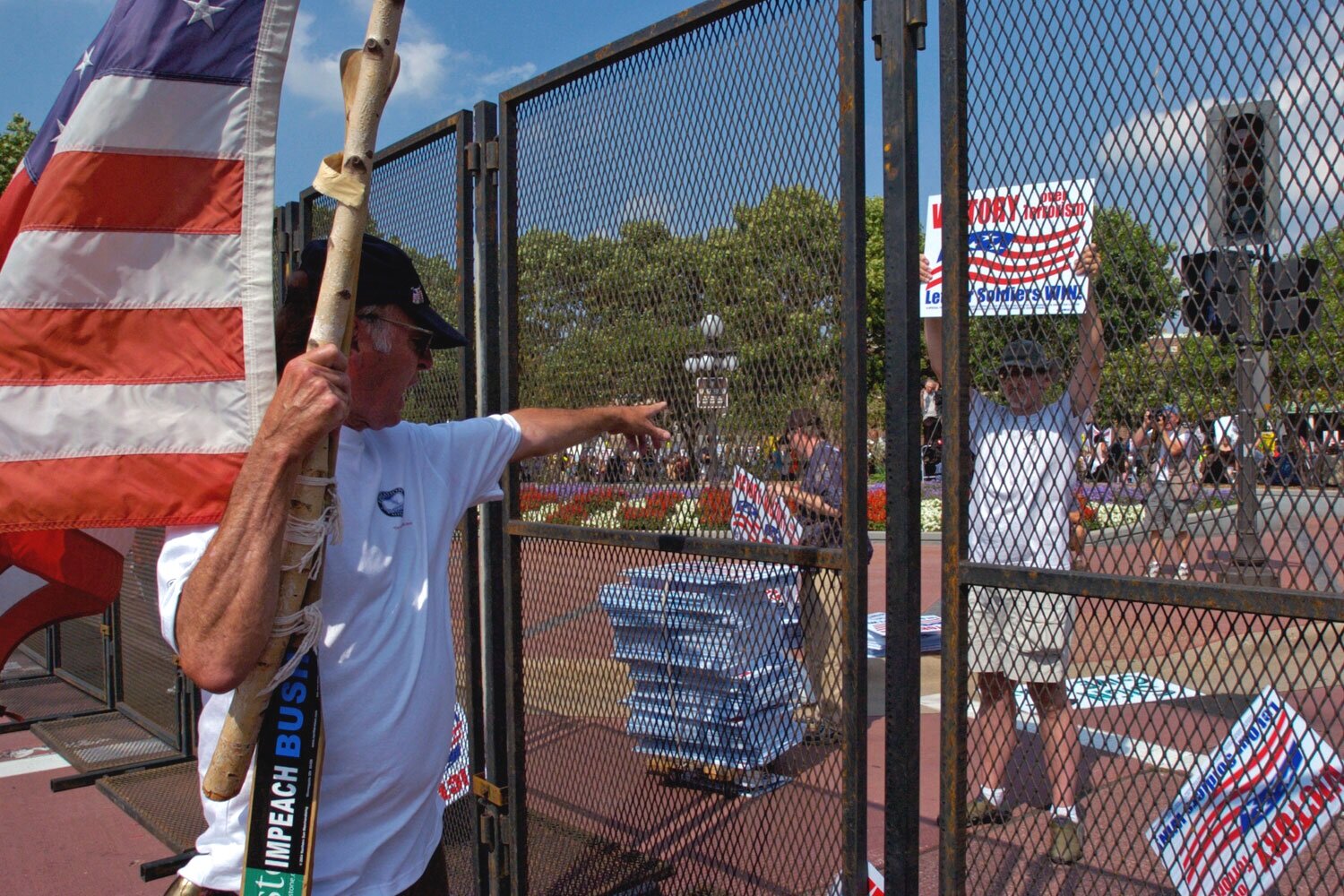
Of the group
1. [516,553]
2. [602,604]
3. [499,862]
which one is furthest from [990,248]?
[499,862]

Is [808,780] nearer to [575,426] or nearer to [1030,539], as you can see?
[1030,539]

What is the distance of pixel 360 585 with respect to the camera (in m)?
2.29

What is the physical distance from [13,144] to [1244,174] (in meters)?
21.8

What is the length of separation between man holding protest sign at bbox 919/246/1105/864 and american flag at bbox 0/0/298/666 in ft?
4.93

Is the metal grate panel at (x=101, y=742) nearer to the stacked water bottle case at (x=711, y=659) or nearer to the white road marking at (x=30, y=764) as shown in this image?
the white road marking at (x=30, y=764)

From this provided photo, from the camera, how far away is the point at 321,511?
1968 millimetres

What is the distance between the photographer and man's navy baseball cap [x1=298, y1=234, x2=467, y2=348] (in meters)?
2.47

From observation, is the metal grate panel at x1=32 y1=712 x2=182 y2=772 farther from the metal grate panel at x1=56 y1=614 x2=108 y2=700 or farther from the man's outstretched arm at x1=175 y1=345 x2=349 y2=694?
the man's outstretched arm at x1=175 y1=345 x2=349 y2=694

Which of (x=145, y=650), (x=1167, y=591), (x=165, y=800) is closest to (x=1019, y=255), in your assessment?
(x=1167, y=591)

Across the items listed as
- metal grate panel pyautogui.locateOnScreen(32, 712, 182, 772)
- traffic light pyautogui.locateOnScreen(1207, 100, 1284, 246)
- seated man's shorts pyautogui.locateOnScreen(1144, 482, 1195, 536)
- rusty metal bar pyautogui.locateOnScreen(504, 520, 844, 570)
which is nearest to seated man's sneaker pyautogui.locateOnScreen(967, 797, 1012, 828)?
rusty metal bar pyautogui.locateOnScreen(504, 520, 844, 570)

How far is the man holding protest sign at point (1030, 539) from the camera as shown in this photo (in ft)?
7.33

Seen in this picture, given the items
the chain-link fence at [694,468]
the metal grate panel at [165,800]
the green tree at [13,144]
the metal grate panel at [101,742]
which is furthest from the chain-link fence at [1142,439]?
the green tree at [13,144]

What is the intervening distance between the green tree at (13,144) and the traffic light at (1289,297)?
20.5 metres

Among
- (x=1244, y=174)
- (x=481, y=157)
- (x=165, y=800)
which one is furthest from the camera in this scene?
(x=165, y=800)
